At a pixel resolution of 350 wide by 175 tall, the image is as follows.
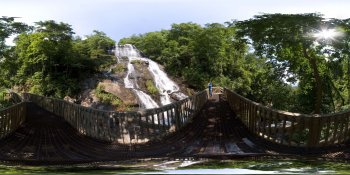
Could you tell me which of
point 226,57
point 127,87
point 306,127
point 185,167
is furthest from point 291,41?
point 226,57

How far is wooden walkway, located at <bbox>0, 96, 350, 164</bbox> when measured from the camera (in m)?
8.30

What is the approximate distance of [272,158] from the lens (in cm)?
783

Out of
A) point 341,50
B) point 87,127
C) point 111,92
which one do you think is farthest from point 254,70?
point 87,127

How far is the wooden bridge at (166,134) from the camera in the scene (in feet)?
27.8

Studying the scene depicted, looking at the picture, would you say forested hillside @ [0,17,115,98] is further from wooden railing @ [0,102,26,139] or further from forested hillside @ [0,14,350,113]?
wooden railing @ [0,102,26,139]

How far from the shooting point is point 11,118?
36.3 ft

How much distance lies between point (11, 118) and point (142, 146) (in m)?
3.83

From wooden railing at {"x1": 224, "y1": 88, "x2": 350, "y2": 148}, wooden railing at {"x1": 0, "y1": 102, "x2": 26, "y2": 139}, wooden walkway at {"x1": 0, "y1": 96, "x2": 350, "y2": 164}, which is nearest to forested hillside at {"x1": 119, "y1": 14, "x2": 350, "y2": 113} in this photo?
wooden walkway at {"x1": 0, "y1": 96, "x2": 350, "y2": 164}

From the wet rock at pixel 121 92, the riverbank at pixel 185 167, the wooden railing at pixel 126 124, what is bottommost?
the riverbank at pixel 185 167

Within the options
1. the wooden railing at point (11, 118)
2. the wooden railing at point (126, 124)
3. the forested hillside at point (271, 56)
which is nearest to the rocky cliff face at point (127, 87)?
the forested hillside at point (271, 56)

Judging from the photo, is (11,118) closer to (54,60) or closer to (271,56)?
(271,56)

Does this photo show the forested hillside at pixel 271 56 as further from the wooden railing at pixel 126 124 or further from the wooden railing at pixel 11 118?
the wooden railing at pixel 11 118

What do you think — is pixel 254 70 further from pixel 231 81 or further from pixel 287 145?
pixel 287 145

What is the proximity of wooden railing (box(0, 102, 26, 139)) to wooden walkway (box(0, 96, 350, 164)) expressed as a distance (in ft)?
0.50
